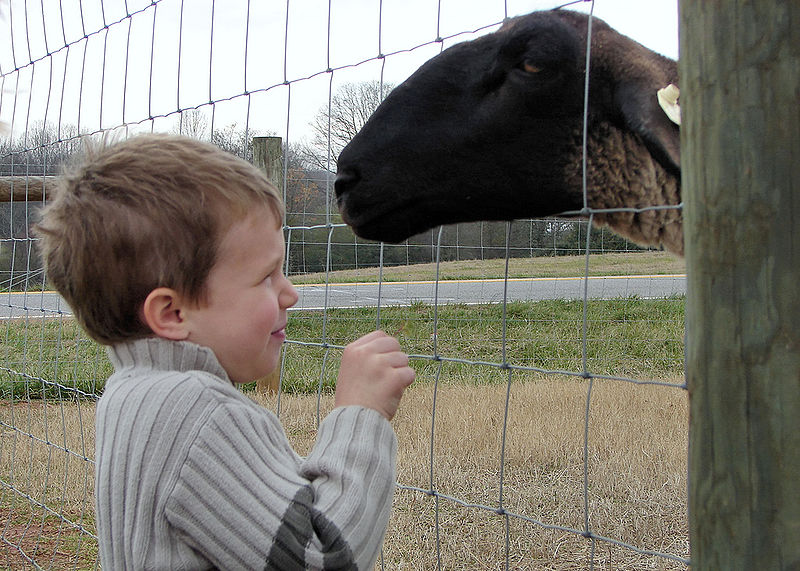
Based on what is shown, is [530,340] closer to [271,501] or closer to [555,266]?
[555,266]

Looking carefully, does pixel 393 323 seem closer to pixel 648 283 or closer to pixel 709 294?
pixel 648 283

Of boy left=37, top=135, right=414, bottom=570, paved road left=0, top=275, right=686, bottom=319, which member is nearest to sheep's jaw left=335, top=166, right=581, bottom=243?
boy left=37, top=135, right=414, bottom=570

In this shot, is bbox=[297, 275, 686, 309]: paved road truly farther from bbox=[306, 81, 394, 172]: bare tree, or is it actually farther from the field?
bbox=[306, 81, 394, 172]: bare tree

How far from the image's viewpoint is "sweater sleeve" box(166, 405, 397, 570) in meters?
1.18

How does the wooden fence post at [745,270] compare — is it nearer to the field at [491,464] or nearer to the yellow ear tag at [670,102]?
the field at [491,464]

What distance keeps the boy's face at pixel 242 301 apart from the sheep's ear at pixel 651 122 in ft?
4.43

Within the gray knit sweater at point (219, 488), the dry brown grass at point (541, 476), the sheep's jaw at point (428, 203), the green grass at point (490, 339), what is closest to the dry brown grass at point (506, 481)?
the dry brown grass at point (541, 476)

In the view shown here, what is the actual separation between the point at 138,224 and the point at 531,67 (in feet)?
5.00

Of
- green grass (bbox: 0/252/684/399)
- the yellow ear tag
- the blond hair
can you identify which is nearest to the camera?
the blond hair

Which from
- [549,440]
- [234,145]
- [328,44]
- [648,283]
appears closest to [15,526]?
[234,145]

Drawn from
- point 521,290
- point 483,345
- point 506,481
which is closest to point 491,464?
point 506,481

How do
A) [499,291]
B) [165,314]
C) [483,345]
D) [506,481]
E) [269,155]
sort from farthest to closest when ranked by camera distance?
[499,291]
[483,345]
[506,481]
[269,155]
[165,314]

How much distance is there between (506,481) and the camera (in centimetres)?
386

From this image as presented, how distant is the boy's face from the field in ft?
1.38
